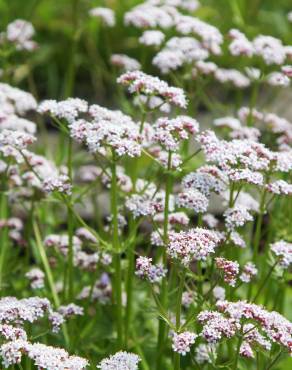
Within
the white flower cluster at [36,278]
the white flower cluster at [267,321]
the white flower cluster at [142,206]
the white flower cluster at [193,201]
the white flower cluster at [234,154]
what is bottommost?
the white flower cluster at [36,278]

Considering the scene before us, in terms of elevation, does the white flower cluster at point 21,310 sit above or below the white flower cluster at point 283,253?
below

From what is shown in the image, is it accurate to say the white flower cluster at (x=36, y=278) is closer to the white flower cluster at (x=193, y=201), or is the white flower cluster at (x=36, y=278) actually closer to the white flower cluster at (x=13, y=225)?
the white flower cluster at (x=13, y=225)

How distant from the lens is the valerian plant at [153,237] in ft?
12.7

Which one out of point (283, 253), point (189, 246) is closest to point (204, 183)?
point (283, 253)

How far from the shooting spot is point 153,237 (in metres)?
4.52

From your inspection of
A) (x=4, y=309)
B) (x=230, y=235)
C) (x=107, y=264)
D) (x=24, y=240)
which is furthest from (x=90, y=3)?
(x=4, y=309)

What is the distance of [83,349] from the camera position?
4879 mm

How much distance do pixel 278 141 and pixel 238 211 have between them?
153 centimetres

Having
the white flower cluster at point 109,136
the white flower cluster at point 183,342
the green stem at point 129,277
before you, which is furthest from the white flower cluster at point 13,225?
the white flower cluster at point 183,342

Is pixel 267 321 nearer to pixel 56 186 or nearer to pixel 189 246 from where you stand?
pixel 189 246

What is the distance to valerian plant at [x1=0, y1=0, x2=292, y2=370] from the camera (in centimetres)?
386

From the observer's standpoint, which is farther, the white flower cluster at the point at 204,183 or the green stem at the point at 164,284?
the green stem at the point at 164,284

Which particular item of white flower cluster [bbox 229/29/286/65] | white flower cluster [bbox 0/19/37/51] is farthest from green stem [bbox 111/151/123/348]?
white flower cluster [bbox 0/19/37/51]

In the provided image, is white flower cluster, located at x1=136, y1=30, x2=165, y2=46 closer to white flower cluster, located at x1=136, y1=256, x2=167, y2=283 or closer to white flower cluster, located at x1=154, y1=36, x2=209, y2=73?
white flower cluster, located at x1=154, y1=36, x2=209, y2=73
